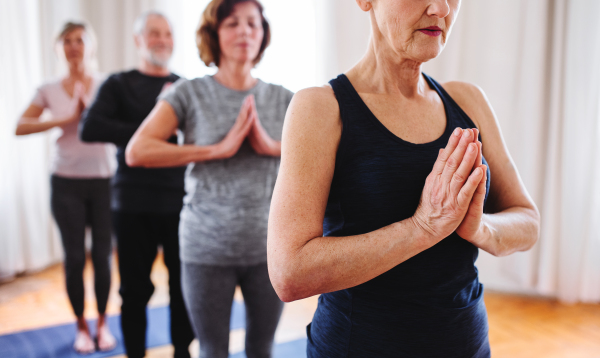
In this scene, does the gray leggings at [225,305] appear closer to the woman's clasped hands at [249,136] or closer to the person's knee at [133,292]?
the woman's clasped hands at [249,136]

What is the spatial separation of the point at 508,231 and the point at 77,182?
237 centimetres

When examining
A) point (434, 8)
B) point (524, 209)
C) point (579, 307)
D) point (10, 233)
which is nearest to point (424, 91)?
point (434, 8)

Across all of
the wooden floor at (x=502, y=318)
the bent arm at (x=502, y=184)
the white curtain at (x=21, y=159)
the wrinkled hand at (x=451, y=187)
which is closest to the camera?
the wrinkled hand at (x=451, y=187)

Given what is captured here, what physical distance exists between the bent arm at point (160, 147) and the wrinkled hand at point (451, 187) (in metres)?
0.92

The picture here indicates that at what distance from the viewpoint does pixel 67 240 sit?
2619mm

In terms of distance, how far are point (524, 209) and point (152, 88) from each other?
5.78 feet

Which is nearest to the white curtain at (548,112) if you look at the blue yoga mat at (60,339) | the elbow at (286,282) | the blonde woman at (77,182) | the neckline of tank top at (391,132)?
the blue yoga mat at (60,339)

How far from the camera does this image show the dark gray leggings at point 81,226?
2.60 m

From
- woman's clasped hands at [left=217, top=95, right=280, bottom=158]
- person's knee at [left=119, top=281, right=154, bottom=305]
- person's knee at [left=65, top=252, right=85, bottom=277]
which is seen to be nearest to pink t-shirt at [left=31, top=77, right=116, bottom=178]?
person's knee at [left=65, top=252, right=85, bottom=277]

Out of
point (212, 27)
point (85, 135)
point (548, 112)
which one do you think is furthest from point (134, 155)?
point (548, 112)

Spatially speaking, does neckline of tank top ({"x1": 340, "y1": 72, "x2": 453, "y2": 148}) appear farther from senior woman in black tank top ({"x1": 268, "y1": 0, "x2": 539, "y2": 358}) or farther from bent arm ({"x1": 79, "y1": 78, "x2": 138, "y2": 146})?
bent arm ({"x1": 79, "y1": 78, "x2": 138, "y2": 146})

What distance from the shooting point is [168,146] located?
1.56 metres

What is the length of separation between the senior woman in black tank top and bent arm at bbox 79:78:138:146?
4.61 feet

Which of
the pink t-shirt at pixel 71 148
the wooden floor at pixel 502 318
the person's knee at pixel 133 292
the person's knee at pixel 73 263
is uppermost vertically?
the pink t-shirt at pixel 71 148
